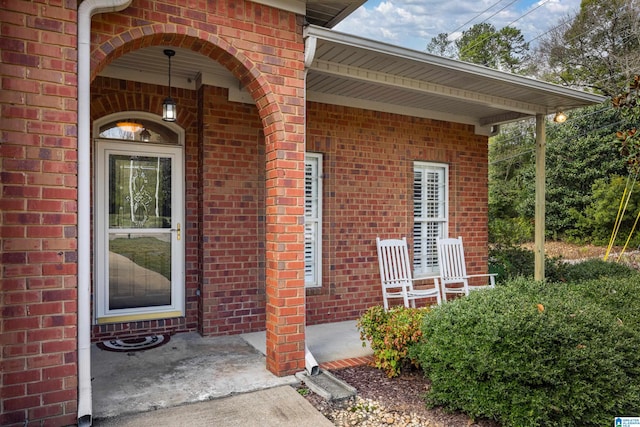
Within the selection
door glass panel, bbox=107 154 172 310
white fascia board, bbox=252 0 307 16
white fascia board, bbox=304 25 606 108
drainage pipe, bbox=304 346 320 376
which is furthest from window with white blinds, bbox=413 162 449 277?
door glass panel, bbox=107 154 172 310

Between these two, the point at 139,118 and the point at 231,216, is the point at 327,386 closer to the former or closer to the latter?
the point at 231,216

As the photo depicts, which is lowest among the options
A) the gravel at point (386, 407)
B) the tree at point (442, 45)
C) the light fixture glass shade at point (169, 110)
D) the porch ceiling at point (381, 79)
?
the gravel at point (386, 407)

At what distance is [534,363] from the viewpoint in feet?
9.02

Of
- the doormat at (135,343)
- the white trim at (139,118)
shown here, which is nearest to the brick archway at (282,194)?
the doormat at (135,343)

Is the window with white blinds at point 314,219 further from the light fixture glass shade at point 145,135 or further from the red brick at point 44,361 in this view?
the red brick at point 44,361

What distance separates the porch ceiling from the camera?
4055 millimetres

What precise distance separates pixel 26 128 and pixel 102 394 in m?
1.96

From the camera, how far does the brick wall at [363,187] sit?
5.55m

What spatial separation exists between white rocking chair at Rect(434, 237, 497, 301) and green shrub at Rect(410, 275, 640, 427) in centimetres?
285

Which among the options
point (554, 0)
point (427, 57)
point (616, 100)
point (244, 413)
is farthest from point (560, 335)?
point (554, 0)

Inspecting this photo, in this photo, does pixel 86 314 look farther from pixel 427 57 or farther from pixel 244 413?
pixel 427 57

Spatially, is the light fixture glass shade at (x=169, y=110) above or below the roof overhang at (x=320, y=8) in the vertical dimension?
below

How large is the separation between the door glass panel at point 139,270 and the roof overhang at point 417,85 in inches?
102

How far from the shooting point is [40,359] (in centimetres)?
258
